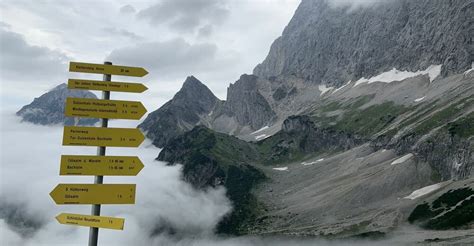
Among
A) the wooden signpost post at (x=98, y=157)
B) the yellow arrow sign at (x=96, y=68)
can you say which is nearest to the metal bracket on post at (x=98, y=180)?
the wooden signpost post at (x=98, y=157)

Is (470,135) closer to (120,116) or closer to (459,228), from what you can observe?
(459,228)

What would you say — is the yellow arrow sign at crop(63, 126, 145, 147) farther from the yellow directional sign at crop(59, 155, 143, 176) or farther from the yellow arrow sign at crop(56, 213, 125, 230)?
the yellow arrow sign at crop(56, 213, 125, 230)

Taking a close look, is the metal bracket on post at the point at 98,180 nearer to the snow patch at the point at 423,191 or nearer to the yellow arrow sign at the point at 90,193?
the yellow arrow sign at the point at 90,193

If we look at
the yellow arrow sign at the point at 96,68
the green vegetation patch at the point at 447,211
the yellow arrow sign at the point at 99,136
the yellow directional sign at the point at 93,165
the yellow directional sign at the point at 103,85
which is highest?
the yellow arrow sign at the point at 96,68

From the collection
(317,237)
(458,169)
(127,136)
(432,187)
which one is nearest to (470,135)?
(458,169)

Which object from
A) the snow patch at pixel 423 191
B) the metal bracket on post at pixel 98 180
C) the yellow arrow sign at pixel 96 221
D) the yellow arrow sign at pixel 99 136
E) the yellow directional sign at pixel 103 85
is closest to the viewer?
the yellow arrow sign at pixel 96 221

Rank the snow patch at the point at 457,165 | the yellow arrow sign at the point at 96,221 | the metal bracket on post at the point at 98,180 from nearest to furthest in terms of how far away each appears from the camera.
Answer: the yellow arrow sign at the point at 96,221 < the metal bracket on post at the point at 98,180 < the snow patch at the point at 457,165

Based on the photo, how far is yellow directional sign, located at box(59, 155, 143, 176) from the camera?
16250mm

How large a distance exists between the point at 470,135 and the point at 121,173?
213313 millimetres

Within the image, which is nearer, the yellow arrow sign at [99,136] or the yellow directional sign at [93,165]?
the yellow directional sign at [93,165]

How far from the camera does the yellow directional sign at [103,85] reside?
16.8 meters

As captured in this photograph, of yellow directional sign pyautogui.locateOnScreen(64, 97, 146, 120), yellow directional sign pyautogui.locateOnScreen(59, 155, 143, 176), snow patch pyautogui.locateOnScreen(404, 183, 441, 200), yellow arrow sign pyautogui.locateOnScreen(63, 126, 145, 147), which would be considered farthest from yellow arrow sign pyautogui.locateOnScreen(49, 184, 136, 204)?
snow patch pyautogui.locateOnScreen(404, 183, 441, 200)

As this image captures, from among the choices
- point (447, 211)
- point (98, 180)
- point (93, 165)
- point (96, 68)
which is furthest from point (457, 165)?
point (93, 165)

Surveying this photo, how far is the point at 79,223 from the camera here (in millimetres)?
16094
